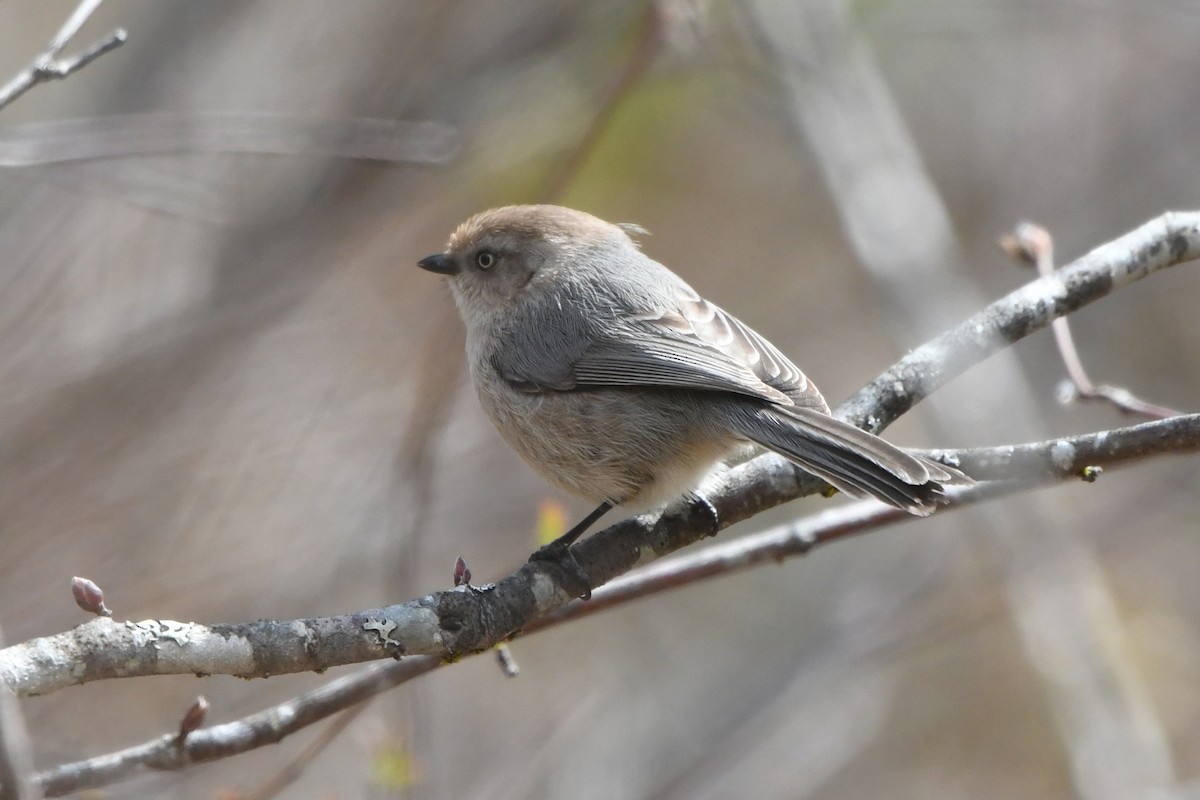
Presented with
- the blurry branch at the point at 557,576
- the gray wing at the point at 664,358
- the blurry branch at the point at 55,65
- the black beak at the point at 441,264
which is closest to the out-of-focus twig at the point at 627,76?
the black beak at the point at 441,264

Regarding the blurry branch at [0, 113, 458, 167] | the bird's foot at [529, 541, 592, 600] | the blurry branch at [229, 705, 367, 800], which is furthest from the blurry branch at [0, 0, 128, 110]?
the blurry branch at [229, 705, 367, 800]

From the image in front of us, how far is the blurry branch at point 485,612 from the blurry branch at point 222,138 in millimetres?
1684

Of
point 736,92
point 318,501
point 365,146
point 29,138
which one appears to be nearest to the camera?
point 29,138

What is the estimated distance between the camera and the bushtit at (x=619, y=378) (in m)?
2.86

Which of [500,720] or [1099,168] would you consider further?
[1099,168]

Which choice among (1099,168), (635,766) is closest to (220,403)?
(635,766)

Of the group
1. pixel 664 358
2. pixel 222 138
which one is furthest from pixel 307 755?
pixel 222 138

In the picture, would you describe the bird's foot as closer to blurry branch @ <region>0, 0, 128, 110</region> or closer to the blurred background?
the blurred background

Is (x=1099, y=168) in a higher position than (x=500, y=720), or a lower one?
higher

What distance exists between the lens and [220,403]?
5227 mm

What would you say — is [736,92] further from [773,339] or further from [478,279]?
[478,279]

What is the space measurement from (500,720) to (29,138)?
141 inches

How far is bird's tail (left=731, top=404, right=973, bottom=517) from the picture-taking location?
2596 mm

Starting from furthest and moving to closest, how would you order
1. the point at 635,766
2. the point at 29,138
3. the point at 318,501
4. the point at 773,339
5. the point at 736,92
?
the point at 773,339 < the point at 736,92 < the point at 318,501 < the point at 635,766 < the point at 29,138
